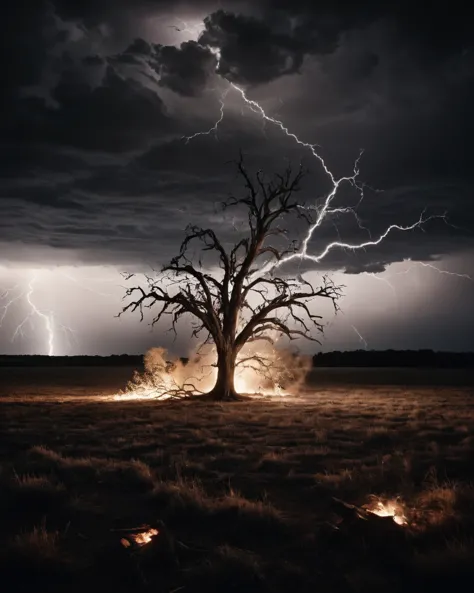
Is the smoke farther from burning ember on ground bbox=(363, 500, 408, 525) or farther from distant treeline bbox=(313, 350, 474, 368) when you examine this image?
distant treeline bbox=(313, 350, 474, 368)

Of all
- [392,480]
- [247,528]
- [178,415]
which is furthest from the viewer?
[178,415]

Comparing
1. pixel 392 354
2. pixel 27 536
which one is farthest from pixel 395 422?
pixel 392 354

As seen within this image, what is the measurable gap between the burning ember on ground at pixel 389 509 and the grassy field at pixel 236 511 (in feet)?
0.43

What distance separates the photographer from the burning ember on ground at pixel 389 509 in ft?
24.9

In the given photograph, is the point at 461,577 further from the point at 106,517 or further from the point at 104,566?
the point at 106,517

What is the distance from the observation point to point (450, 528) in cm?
714

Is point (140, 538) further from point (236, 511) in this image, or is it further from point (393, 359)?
point (393, 359)

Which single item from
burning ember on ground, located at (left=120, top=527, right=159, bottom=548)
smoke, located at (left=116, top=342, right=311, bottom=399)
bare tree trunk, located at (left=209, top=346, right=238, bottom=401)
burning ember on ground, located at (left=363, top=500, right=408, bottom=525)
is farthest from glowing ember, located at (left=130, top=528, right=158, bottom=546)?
smoke, located at (left=116, top=342, right=311, bottom=399)

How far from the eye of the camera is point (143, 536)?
7.25m

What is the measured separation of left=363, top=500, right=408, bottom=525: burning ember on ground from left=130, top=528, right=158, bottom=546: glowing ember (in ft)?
8.22

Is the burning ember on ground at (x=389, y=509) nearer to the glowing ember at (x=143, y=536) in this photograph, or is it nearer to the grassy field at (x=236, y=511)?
the grassy field at (x=236, y=511)

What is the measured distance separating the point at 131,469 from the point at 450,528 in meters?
5.49

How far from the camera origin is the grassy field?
604 cm

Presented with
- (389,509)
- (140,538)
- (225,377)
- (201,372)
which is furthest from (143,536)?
(201,372)
